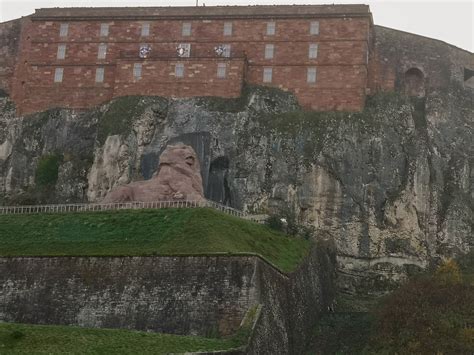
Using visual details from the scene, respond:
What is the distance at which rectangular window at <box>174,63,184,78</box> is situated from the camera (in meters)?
83.8

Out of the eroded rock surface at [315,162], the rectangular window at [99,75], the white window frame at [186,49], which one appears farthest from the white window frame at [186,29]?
the rectangular window at [99,75]

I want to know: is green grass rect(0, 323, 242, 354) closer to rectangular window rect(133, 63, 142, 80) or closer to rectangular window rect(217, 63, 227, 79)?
rectangular window rect(217, 63, 227, 79)

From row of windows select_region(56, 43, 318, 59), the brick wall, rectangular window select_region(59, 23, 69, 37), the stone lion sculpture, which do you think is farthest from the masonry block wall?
the brick wall

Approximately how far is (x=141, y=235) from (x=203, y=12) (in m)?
26.6

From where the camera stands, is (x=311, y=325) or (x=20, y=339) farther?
(x=311, y=325)

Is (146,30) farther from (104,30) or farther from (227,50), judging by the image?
(227,50)

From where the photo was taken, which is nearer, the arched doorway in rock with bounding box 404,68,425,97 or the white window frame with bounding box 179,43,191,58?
the arched doorway in rock with bounding box 404,68,425,97

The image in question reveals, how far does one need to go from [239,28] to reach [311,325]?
27.0m

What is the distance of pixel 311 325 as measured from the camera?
65.8 metres

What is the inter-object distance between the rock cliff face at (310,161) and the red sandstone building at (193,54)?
1308mm

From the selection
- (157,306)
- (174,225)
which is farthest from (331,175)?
(157,306)

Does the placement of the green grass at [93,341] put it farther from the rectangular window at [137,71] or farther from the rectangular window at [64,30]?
Answer: the rectangular window at [64,30]

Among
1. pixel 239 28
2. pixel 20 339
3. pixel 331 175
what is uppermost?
pixel 239 28

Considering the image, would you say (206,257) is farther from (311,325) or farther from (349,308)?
(349,308)
